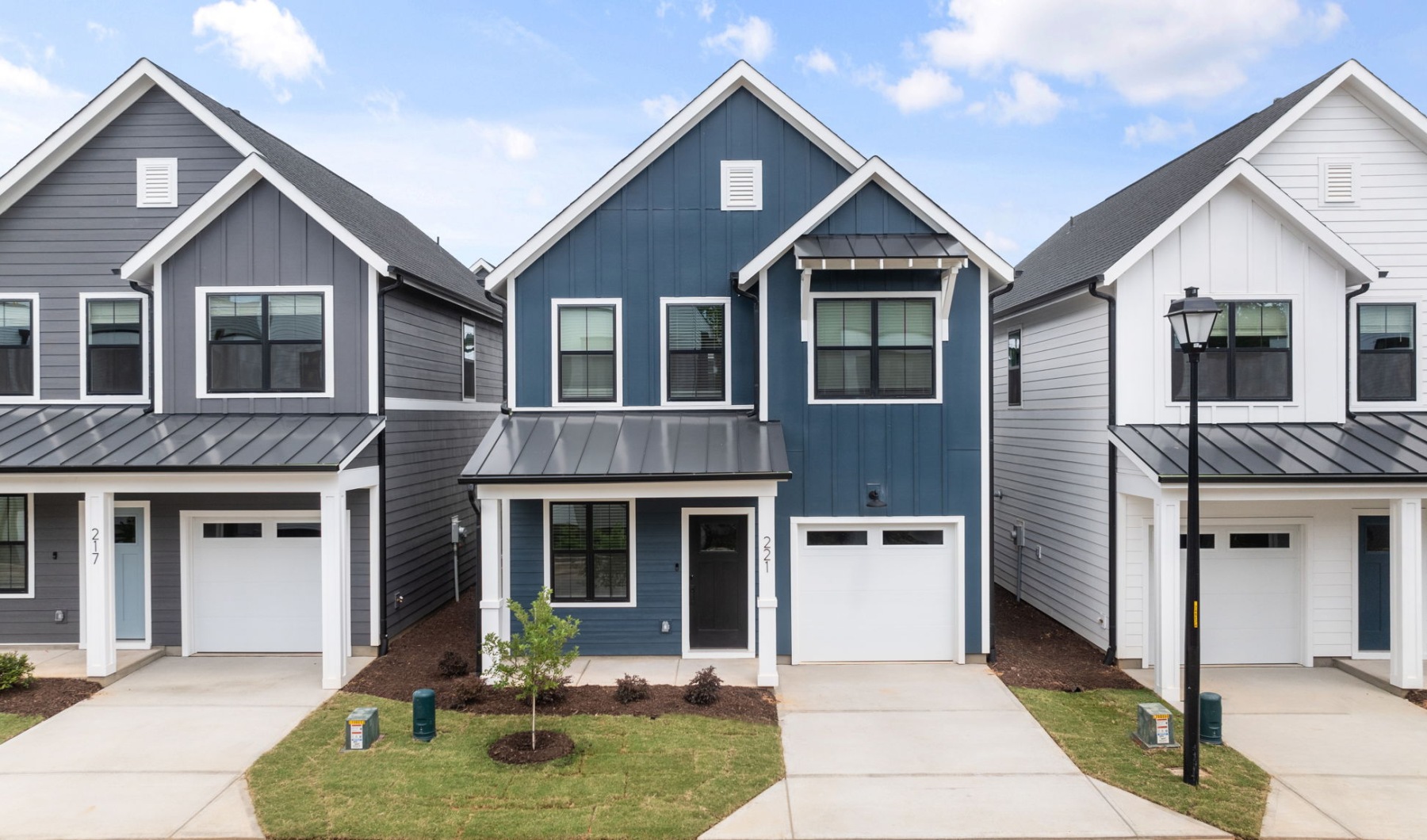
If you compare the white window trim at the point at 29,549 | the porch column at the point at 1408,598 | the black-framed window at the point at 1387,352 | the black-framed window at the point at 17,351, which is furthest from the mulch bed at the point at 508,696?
the black-framed window at the point at 1387,352

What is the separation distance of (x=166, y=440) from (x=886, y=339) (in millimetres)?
10277

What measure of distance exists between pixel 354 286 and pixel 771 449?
6.75m

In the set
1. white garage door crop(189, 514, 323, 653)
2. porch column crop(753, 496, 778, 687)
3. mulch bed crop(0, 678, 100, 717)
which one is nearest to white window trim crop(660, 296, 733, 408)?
porch column crop(753, 496, 778, 687)

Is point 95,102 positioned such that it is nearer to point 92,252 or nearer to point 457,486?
point 92,252

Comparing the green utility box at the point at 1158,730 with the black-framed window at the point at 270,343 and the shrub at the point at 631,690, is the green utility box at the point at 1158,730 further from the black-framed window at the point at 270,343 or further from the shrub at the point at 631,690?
the black-framed window at the point at 270,343

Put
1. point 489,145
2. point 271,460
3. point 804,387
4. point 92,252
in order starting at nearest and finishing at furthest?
point 271,460, point 804,387, point 92,252, point 489,145

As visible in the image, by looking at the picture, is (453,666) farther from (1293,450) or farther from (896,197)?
(1293,450)

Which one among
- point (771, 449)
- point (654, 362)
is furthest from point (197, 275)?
point (771, 449)

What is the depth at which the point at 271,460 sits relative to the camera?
10.6m

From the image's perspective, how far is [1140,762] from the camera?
823 centimetres

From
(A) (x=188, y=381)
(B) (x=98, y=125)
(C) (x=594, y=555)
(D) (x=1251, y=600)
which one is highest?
(B) (x=98, y=125)

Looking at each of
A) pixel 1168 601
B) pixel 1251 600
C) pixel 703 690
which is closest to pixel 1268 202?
pixel 1251 600

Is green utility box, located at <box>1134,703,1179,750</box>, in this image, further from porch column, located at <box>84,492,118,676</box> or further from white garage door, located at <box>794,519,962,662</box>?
porch column, located at <box>84,492,118,676</box>

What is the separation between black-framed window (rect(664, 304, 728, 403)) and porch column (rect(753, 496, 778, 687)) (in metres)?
2.30
